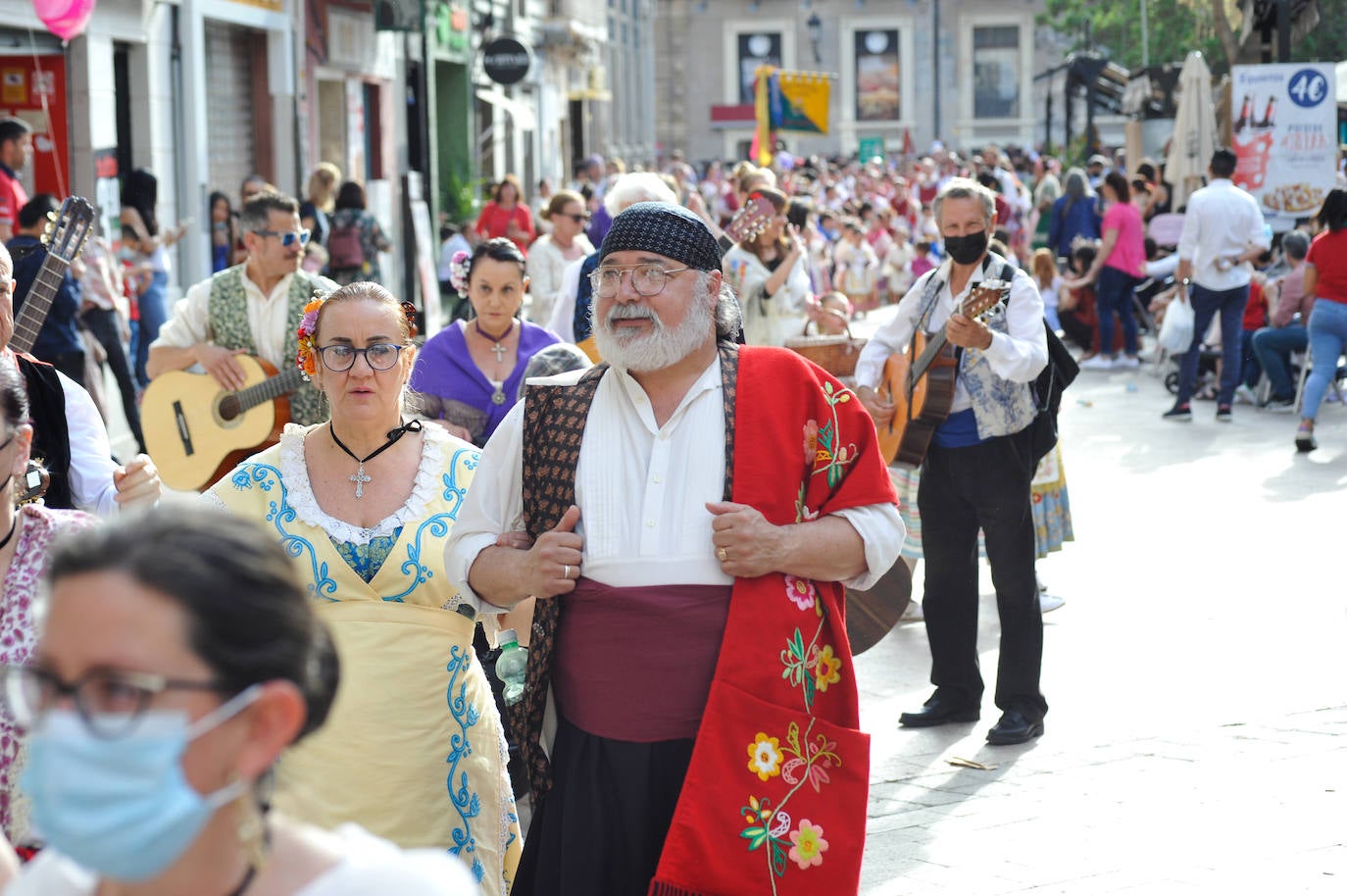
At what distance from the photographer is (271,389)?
22.7ft

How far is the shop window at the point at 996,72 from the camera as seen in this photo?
76438mm

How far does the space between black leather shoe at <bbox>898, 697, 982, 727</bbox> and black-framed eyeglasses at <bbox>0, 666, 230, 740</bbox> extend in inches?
190

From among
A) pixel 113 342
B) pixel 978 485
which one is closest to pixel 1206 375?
pixel 113 342

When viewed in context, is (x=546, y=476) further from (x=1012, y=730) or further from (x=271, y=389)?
(x=271, y=389)

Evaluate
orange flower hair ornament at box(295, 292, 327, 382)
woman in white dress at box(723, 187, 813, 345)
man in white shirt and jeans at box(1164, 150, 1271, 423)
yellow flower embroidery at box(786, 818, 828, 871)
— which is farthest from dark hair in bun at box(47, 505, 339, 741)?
man in white shirt and jeans at box(1164, 150, 1271, 423)

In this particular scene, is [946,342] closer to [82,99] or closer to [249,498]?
[249,498]

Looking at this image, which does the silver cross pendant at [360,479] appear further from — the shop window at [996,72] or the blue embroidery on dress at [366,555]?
the shop window at [996,72]

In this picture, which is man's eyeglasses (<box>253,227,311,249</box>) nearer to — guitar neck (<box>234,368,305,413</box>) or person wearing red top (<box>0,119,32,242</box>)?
guitar neck (<box>234,368,305,413</box>)

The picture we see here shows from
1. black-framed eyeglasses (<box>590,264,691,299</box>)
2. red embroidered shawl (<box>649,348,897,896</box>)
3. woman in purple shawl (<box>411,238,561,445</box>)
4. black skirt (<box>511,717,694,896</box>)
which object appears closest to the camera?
red embroidered shawl (<box>649,348,897,896</box>)

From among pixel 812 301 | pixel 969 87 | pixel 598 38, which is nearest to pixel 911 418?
pixel 812 301

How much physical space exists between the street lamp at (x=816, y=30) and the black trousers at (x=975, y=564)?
65.5 m

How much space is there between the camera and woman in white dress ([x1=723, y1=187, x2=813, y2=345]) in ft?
31.9

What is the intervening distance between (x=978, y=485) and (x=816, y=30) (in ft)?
229

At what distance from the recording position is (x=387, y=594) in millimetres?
3758
